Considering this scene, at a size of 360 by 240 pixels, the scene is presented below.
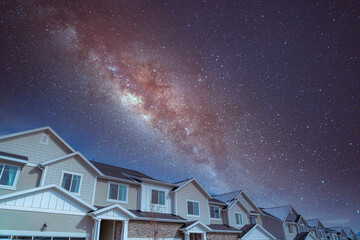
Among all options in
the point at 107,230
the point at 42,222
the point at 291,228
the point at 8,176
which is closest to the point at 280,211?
the point at 291,228

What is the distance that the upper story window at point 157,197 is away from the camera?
69.5ft

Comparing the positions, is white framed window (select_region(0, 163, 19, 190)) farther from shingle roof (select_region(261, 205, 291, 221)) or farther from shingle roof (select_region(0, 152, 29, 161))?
shingle roof (select_region(261, 205, 291, 221))

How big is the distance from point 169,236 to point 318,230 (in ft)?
141

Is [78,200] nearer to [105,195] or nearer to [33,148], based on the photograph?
[105,195]

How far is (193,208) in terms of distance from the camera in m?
23.9

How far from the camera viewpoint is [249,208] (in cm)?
3209

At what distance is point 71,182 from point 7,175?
3.96 m

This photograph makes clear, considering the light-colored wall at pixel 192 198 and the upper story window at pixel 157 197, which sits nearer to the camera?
the upper story window at pixel 157 197

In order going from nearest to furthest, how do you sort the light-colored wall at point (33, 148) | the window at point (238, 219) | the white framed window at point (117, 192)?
the light-colored wall at point (33, 148) → the white framed window at point (117, 192) → the window at point (238, 219)

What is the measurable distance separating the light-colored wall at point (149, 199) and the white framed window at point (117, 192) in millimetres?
1575

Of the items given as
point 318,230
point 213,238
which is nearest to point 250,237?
point 213,238

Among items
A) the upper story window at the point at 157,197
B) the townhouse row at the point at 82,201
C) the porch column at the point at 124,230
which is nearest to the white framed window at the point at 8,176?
the townhouse row at the point at 82,201

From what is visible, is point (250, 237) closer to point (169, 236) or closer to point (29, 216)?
point (169, 236)

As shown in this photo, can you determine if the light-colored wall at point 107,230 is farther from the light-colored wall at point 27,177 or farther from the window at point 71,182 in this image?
the light-colored wall at point 27,177
